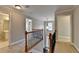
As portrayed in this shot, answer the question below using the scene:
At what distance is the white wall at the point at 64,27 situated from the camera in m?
2.90

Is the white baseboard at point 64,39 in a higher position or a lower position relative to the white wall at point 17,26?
lower

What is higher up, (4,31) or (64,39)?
(4,31)

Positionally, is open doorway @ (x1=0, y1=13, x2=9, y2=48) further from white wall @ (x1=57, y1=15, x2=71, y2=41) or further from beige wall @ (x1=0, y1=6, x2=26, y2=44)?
white wall @ (x1=57, y1=15, x2=71, y2=41)

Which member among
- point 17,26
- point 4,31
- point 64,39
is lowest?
point 64,39

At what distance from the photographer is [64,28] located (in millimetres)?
2982

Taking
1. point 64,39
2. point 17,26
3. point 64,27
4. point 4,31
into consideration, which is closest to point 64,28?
point 64,27

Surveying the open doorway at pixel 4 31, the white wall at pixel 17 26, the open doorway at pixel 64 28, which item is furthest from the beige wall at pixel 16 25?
the open doorway at pixel 64 28

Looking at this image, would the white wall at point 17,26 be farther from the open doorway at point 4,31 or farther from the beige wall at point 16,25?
the open doorway at point 4,31

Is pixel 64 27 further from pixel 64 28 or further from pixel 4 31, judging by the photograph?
pixel 4 31

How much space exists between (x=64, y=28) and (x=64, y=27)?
3 centimetres
